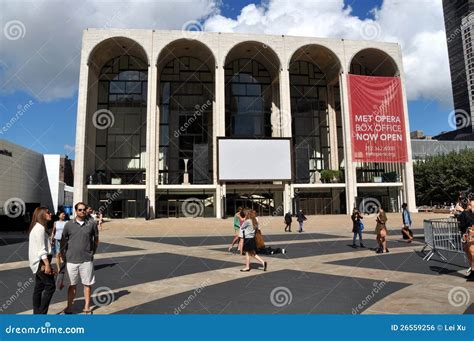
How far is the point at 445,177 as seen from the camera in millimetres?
50938

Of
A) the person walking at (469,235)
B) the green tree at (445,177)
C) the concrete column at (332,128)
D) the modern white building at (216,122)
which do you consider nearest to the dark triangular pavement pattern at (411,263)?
the person walking at (469,235)

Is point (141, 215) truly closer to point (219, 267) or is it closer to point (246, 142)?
point (246, 142)

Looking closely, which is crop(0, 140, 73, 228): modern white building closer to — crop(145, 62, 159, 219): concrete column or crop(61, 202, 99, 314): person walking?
crop(145, 62, 159, 219): concrete column

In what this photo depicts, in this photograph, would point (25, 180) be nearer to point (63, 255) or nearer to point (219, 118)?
point (219, 118)

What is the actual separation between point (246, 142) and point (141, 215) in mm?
15299

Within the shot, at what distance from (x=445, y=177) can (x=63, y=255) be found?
56806 millimetres

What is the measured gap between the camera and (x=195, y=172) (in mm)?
42562

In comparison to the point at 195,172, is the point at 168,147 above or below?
above

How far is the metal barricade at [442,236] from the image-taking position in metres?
10.2

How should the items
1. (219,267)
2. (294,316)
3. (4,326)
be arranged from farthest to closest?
(219,267) → (294,316) → (4,326)

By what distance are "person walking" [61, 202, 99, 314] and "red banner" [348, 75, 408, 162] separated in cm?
3762

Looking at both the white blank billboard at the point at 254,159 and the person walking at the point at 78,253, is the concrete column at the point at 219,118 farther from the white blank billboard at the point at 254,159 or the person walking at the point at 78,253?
the person walking at the point at 78,253

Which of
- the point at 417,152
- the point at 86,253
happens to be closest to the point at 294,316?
the point at 86,253

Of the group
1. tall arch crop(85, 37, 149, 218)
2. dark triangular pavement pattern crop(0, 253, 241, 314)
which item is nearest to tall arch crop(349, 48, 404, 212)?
tall arch crop(85, 37, 149, 218)
